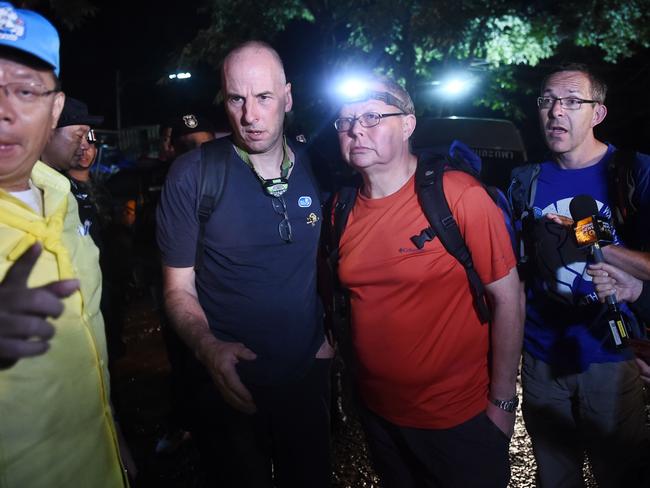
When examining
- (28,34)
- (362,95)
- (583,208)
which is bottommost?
(583,208)

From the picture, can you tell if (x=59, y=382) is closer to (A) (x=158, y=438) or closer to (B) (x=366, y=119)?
(B) (x=366, y=119)

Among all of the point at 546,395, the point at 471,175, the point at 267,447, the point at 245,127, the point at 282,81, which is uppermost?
the point at 282,81

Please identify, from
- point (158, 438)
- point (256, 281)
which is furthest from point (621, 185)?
point (158, 438)

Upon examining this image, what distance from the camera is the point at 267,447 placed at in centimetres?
283

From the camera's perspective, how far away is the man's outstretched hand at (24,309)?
1.37 meters

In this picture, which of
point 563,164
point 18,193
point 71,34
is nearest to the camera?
point 18,193

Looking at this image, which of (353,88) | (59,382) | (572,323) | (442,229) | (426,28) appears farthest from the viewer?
(426,28)

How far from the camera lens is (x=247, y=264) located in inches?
103

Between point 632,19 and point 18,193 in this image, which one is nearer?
point 18,193

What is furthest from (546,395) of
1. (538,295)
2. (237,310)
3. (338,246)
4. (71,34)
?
(71,34)

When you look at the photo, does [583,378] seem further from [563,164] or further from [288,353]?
[288,353]

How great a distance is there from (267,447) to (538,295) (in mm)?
1933

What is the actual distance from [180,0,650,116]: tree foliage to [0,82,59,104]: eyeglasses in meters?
10.4

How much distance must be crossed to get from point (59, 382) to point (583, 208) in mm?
2553
